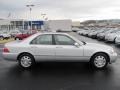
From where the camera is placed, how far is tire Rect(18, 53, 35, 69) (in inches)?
297

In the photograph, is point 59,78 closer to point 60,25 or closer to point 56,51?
point 56,51

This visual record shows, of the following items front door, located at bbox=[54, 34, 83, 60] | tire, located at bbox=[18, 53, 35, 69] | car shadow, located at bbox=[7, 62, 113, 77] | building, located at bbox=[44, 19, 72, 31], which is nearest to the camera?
car shadow, located at bbox=[7, 62, 113, 77]

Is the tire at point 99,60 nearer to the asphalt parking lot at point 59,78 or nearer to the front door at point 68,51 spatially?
the asphalt parking lot at point 59,78

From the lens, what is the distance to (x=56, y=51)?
7.44m

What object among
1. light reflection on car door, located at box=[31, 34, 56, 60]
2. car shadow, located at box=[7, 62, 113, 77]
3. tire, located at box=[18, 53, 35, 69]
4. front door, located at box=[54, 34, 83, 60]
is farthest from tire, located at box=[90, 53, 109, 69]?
tire, located at box=[18, 53, 35, 69]

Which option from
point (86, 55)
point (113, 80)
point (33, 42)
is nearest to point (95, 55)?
point (86, 55)

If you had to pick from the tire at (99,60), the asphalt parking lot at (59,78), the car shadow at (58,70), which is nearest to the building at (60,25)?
the car shadow at (58,70)

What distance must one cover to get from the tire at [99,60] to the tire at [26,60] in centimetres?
231

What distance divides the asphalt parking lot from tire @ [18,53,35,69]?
0.21 meters

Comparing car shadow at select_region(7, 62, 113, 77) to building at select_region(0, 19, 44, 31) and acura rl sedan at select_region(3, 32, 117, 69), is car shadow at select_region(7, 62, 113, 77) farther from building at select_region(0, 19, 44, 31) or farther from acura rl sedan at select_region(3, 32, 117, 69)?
building at select_region(0, 19, 44, 31)

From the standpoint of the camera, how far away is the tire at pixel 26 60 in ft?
24.7

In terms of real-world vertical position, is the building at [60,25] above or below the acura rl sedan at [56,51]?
above

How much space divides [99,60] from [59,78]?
2004 mm

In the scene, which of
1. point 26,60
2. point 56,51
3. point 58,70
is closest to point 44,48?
point 56,51
